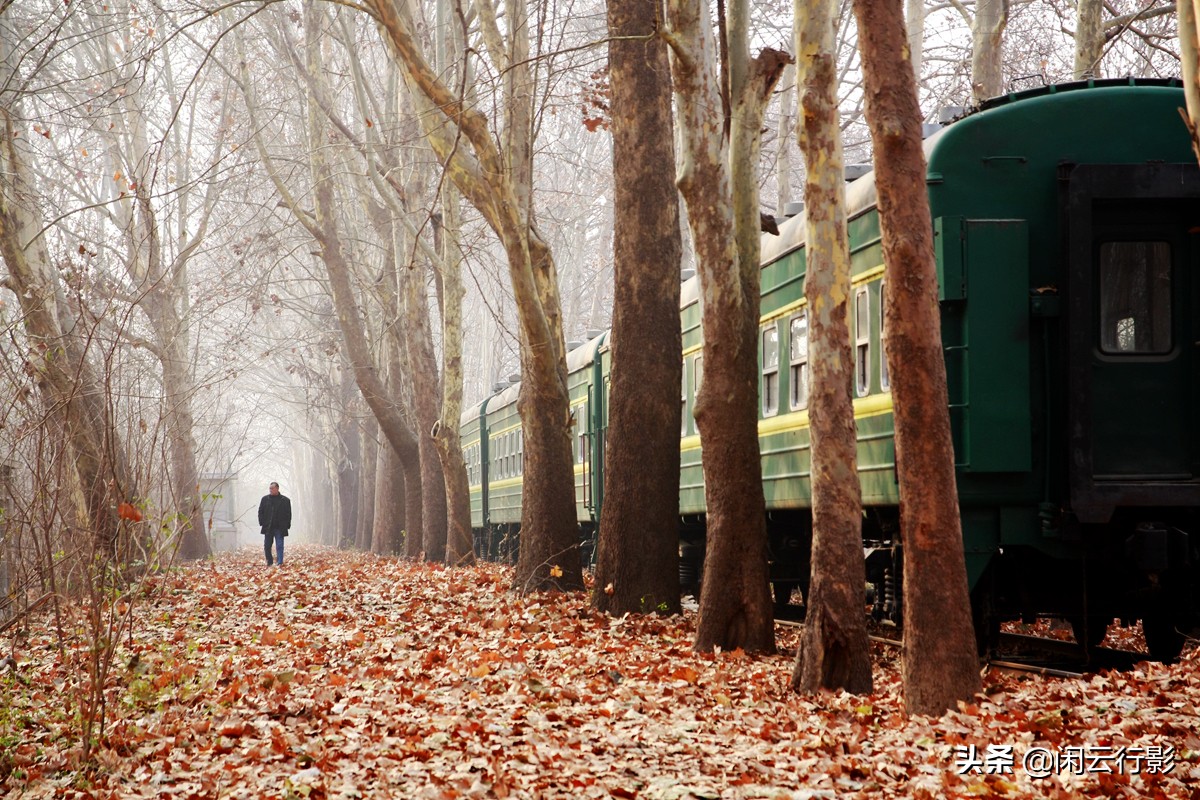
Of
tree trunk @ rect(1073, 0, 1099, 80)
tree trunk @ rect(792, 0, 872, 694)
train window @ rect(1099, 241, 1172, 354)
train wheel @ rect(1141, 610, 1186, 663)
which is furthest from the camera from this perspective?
tree trunk @ rect(1073, 0, 1099, 80)

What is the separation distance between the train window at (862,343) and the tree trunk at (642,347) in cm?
182

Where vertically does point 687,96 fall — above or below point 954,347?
above

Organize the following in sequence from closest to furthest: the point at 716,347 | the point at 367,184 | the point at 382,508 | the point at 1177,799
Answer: the point at 1177,799, the point at 716,347, the point at 367,184, the point at 382,508

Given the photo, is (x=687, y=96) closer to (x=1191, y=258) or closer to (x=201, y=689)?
(x=1191, y=258)

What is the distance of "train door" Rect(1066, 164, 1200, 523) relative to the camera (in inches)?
320

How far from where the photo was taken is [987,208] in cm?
836

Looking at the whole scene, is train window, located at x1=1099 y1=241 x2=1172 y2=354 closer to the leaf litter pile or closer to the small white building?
the leaf litter pile

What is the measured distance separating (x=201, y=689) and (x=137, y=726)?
3.40ft

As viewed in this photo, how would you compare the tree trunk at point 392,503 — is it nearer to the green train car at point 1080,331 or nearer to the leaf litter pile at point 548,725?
the leaf litter pile at point 548,725

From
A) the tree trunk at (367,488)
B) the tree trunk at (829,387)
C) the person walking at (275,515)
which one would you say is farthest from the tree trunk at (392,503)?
the tree trunk at (829,387)

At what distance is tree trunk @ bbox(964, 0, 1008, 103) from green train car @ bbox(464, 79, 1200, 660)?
307 inches

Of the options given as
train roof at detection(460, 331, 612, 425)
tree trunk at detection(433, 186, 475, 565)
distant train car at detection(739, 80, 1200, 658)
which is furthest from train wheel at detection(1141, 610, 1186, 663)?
A: tree trunk at detection(433, 186, 475, 565)

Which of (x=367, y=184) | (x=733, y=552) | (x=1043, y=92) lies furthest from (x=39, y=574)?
(x=367, y=184)

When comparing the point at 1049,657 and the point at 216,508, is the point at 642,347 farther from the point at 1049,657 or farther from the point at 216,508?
the point at 216,508
